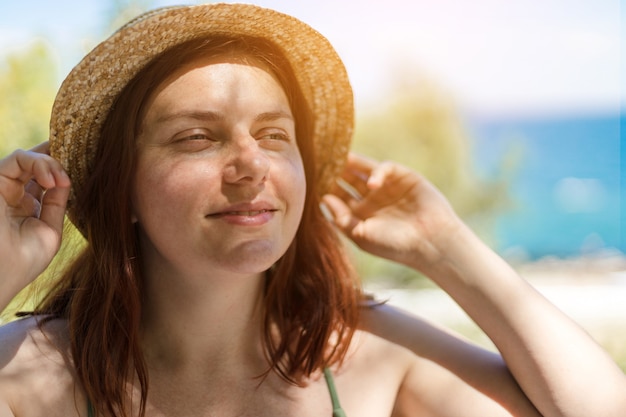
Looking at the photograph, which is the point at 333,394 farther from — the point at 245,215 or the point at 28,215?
the point at 28,215

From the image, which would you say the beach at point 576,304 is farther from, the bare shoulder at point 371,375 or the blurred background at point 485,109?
the bare shoulder at point 371,375

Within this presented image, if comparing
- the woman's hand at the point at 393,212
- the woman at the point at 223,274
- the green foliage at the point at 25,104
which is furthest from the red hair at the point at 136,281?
the green foliage at the point at 25,104

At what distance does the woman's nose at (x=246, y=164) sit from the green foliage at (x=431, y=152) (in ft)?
16.4

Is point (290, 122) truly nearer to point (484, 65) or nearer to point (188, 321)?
point (188, 321)

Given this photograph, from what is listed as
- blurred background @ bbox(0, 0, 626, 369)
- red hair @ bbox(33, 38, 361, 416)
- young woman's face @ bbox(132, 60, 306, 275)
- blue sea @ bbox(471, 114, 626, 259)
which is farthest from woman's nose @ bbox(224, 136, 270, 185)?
blue sea @ bbox(471, 114, 626, 259)

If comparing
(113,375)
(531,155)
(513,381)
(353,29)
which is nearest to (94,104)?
(113,375)

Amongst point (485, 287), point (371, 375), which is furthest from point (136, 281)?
point (485, 287)

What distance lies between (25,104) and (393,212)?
3406 mm

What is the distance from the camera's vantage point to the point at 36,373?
186cm

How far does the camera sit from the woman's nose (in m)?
1.79

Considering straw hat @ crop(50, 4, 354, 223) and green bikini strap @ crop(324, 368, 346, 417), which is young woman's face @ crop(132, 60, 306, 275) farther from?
green bikini strap @ crop(324, 368, 346, 417)

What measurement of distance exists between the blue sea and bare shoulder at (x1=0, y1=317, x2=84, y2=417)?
11.9 m

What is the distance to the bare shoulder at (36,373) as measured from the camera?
1797 millimetres

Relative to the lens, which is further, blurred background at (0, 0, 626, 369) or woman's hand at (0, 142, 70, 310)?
blurred background at (0, 0, 626, 369)
